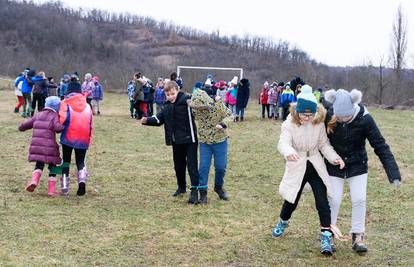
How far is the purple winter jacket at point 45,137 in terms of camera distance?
8.07 metres

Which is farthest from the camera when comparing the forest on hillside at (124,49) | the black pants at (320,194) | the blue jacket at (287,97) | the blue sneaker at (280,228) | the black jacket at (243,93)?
the forest on hillside at (124,49)

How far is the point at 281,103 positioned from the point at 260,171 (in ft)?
35.5

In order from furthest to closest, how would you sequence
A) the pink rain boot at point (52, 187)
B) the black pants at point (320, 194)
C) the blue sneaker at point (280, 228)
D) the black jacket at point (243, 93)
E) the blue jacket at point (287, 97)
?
the black jacket at point (243, 93), the blue jacket at point (287, 97), the pink rain boot at point (52, 187), the blue sneaker at point (280, 228), the black pants at point (320, 194)

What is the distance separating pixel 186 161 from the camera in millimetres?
8422

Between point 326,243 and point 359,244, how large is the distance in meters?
0.36

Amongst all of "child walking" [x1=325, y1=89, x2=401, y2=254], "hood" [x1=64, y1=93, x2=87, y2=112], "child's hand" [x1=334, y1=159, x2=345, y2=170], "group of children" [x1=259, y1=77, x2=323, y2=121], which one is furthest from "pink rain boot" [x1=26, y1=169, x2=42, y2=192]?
"group of children" [x1=259, y1=77, x2=323, y2=121]

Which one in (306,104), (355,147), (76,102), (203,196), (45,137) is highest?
(306,104)

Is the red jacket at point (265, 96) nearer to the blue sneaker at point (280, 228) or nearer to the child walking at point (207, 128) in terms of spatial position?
the child walking at point (207, 128)

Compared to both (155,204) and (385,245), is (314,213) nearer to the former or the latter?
(385,245)

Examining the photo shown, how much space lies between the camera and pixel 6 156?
39.4ft

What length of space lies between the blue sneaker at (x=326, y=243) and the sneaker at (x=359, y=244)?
29 centimetres

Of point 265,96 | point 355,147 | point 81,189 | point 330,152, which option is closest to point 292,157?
point 330,152

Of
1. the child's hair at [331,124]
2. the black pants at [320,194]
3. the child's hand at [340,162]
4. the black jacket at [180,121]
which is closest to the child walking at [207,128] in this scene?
the black jacket at [180,121]

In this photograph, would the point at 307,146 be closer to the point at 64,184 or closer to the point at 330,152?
the point at 330,152
